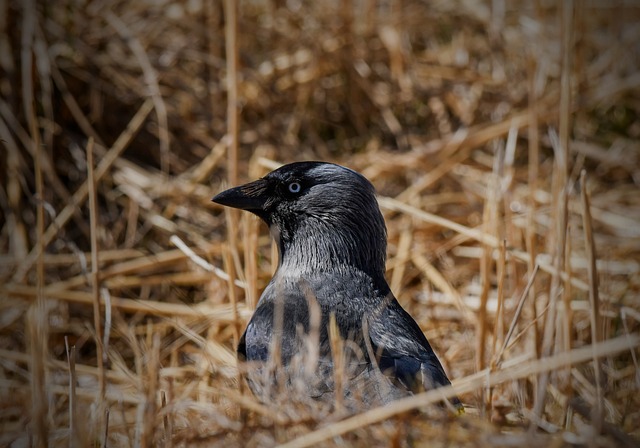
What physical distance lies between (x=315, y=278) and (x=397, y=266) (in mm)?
1502

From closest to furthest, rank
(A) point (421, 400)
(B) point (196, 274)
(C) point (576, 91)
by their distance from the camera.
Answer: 1. (A) point (421, 400)
2. (B) point (196, 274)
3. (C) point (576, 91)

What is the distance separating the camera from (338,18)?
5.64 m

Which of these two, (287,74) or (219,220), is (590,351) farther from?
(287,74)

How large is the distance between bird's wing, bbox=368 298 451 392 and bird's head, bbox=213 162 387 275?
32 cm

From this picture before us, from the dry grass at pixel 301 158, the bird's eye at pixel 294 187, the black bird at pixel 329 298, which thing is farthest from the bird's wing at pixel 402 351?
the bird's eye at pixel 294 187

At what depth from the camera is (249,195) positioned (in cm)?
324

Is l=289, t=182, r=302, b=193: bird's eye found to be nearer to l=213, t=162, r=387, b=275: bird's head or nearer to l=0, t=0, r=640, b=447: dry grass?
l=213, t=162, r=387, b=275: bird's head

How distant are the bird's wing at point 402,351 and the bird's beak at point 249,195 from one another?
0.69m

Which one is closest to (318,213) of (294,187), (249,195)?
(294,187)

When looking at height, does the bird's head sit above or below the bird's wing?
above

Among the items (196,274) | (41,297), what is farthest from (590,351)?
(196,274)

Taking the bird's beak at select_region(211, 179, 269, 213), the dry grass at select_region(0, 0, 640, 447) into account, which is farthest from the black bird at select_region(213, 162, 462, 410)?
the dry grass at select_region(0, 0, 640, 447)

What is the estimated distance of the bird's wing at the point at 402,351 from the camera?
2500 mm

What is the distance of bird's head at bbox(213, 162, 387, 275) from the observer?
3.21 metres
